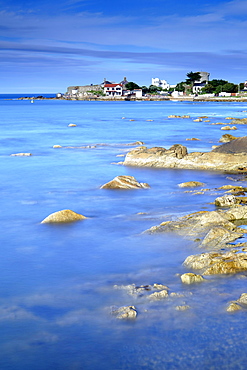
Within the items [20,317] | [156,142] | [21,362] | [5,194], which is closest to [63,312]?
[20,317]

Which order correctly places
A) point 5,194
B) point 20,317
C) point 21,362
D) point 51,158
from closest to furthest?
point 21,362 < point 20,317 < point 5,194 < point 51,158

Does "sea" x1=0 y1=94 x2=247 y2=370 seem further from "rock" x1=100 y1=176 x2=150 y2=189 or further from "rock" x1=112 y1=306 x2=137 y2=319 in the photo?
"rock" x1=100 y1=176 x2=150 y2=189

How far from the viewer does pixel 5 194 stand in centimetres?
1912

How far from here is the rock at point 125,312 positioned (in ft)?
26.7

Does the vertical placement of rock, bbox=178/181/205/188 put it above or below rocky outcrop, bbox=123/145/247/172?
below

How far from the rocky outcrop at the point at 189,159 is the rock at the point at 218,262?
42.6 feet

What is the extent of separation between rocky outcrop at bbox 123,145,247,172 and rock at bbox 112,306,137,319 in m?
15.4

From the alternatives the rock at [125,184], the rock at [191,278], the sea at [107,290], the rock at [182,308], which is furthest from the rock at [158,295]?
the rock at [125,184]

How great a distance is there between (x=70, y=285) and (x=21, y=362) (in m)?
2.76

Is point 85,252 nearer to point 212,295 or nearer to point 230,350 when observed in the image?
point 212,295

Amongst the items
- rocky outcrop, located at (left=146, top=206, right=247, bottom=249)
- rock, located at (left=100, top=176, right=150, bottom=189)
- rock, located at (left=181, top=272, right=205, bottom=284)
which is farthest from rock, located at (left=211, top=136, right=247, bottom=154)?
rock, located at (left=181, top=272, right=205, bottom=284)

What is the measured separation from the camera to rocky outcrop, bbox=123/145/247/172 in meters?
23.2

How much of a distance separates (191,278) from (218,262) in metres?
0.79

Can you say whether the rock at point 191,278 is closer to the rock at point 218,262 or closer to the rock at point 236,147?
the rock at point 218,262
